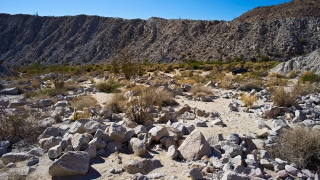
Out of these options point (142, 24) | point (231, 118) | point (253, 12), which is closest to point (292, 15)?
point (253, 12)

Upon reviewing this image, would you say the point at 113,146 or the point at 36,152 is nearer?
the point at 36,152

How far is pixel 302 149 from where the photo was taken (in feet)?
13.0

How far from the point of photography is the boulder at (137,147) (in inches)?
173

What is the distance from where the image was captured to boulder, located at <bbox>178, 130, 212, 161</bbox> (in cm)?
421

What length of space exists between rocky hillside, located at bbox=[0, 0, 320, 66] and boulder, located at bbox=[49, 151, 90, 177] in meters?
37.0

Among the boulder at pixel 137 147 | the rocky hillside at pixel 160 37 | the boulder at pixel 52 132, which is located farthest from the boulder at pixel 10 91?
the rocky hillside at pixel 160 37

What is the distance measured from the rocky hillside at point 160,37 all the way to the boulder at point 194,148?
35.8 metres

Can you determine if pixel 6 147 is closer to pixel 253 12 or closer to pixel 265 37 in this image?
pixel 265 37

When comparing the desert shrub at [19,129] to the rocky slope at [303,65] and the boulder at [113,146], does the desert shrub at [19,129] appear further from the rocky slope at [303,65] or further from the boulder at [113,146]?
the rocky slope at [303,65]

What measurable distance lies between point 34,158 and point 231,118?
5150 millimetres

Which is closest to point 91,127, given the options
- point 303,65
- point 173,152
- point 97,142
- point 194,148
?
point 97,142

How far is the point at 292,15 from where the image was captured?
151 ft

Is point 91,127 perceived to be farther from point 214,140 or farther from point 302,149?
point 302,149

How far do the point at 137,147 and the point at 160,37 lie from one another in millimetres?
46156
